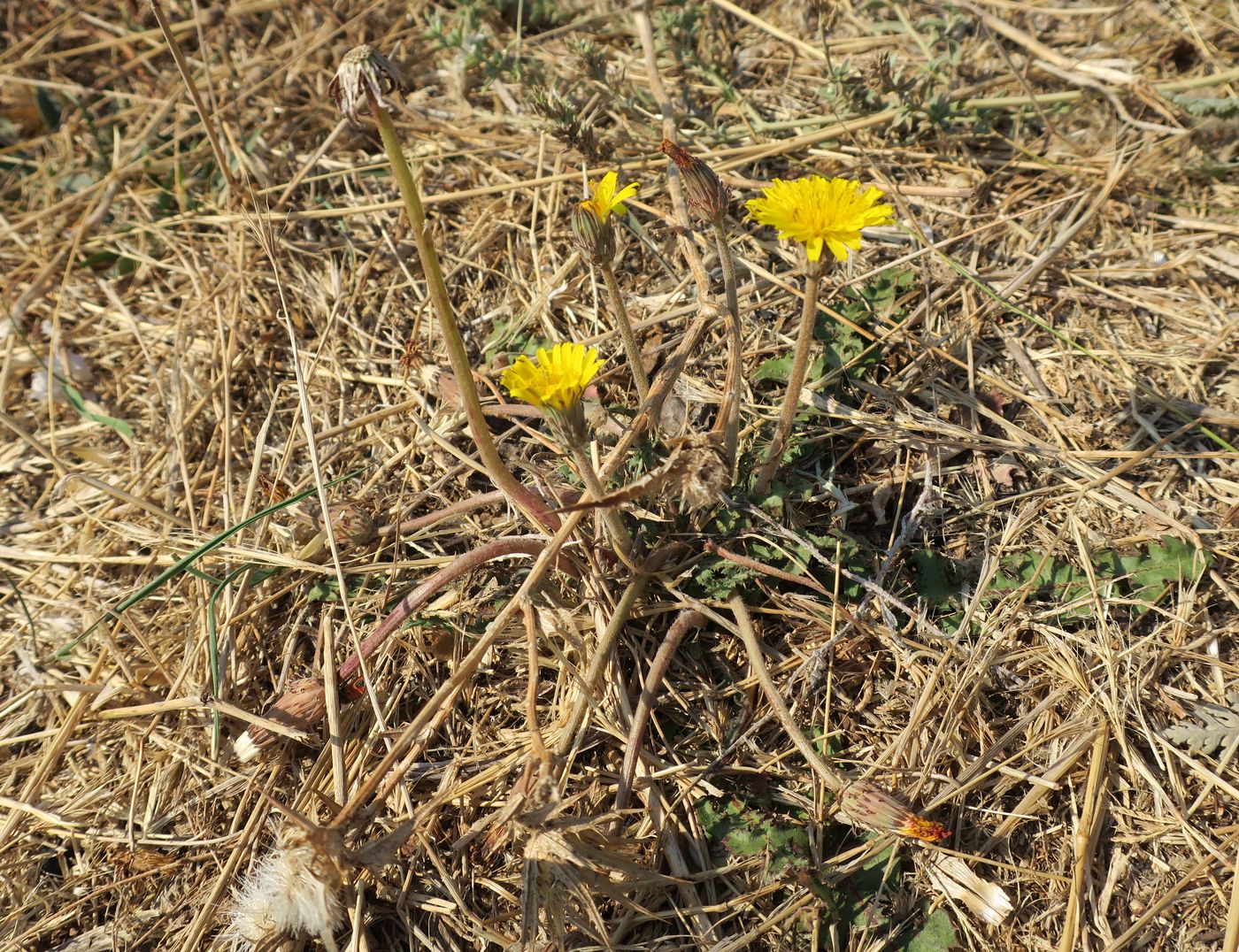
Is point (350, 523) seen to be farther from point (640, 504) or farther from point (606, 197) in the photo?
point (606, 197)

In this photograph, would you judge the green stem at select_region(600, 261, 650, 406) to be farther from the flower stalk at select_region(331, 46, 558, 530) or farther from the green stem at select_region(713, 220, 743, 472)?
the flower stalk at select_region(331, 46, 558, 530)

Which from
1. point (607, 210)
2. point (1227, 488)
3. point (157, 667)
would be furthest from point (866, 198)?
point (157, 667)

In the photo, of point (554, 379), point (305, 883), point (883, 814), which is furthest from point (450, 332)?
point (883, 814)

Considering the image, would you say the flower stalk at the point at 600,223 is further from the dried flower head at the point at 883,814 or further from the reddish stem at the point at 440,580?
the dried flower head at the point at 883,814

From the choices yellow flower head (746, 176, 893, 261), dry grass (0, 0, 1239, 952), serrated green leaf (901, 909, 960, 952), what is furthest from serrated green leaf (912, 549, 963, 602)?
yellow flower head (746, 176, 893, 261)

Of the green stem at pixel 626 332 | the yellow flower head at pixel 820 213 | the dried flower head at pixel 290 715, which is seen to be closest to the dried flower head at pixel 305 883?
the dried flower head at pixel 290 715
